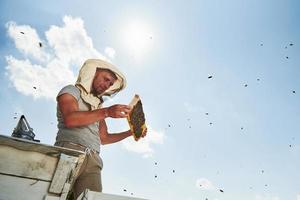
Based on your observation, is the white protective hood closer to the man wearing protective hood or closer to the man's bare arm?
the man wearing protective hood

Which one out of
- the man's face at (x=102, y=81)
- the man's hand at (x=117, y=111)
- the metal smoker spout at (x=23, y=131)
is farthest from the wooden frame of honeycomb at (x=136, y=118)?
the metal smoker spout at (x=23, y=131)

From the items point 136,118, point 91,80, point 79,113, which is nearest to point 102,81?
point 91,80

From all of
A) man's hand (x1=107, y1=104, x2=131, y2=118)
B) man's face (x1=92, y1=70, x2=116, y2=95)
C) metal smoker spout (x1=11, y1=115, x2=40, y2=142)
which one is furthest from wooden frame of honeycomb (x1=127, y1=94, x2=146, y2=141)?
metal smoker spout (x1=11, y1=115, x2=40, y2=142)

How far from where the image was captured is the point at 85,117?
192 inches

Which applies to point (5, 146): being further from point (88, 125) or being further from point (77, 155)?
point (88, 125)

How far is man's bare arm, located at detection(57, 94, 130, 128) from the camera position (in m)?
4.86

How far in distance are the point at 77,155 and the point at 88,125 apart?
61.3 inches

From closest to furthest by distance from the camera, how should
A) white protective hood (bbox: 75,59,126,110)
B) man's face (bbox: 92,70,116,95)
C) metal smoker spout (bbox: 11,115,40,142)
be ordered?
metal smoker spout (bbox: 11,115,40,142) → white protective hood (bbox: 75,59,126,110) → man's face (bbox: 92,70,116,95)

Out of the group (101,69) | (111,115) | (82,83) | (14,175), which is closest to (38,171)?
(14,175)

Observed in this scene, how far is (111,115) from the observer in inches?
198

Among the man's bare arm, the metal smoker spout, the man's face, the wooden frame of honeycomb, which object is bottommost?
the metal smoker spout

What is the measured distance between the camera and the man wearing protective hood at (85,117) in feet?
15.9

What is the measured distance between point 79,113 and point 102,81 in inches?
43.3

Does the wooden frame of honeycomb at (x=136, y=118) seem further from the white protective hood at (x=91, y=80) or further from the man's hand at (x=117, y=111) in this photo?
the white protective hood at (x=91, y=80)
